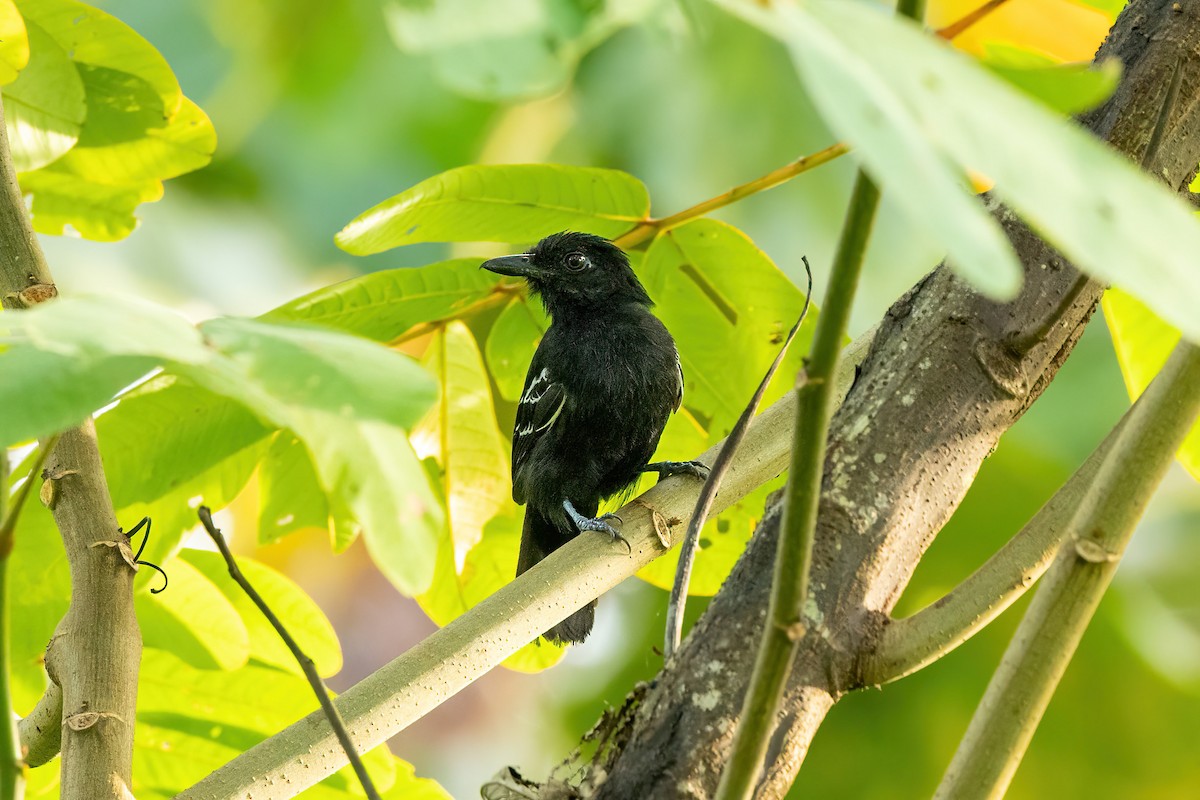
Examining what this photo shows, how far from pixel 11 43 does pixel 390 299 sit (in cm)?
65

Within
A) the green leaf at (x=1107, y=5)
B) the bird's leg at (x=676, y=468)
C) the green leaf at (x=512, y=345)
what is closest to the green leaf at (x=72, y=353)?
the bird's leg at (x=676, y=468)

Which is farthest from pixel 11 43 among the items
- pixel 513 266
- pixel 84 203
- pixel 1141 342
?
pixel 1141 342

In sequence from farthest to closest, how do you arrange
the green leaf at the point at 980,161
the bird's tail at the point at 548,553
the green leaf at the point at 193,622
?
1. the bird's tail at the point at 548,553
2. the green leaf at the point at 193,622
3. the green leaf at the point at 980,161

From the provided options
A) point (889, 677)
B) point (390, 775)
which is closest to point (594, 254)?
point (390, 775)

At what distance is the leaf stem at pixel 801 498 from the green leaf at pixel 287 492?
119 cm

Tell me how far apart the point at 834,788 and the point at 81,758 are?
2898 mm

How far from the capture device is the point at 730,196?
5.80 ft

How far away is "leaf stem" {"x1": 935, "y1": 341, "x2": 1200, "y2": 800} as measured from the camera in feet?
3.14

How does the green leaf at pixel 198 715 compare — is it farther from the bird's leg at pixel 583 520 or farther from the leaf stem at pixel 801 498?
the leaf stem at pixel 801 498

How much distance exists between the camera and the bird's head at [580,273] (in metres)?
2.68

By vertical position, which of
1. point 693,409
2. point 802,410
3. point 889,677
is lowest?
point 693,409

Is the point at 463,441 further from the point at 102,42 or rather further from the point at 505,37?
the point at 505,37

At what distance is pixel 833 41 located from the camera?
0.52 m

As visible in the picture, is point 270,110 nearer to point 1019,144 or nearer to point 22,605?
point 22,605
